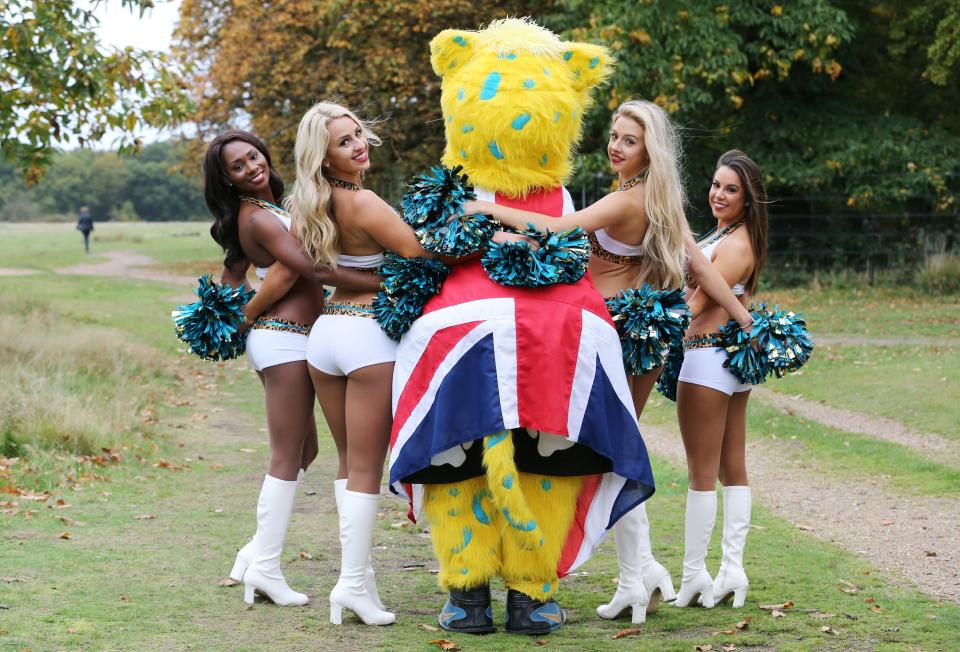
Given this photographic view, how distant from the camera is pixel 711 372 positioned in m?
4.95

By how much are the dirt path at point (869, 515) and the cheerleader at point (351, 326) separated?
243 centimetres

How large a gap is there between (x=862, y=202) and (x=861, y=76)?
329 cm

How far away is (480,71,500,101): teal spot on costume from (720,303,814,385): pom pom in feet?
4.88

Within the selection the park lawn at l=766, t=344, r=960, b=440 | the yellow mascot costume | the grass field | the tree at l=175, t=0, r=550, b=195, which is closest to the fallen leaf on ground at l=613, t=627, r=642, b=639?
the grass field

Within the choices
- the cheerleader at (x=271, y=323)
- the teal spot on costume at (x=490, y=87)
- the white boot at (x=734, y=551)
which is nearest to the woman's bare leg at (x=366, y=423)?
the cheerleader at (x=271, y=323)

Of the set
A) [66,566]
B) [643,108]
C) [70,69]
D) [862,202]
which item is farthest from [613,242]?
[862,202]

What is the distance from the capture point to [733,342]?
4.93 metres

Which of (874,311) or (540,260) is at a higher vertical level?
(540,260)

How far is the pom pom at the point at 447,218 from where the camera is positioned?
14.5ft

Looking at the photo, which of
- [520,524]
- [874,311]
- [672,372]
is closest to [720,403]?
[672,372]

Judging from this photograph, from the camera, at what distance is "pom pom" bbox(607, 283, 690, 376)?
460cm

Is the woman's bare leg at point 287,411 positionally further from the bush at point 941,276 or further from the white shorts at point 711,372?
the bush at point 941,276

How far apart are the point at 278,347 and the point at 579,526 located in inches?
61.8

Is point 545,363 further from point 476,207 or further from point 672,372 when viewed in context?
point 672,372
